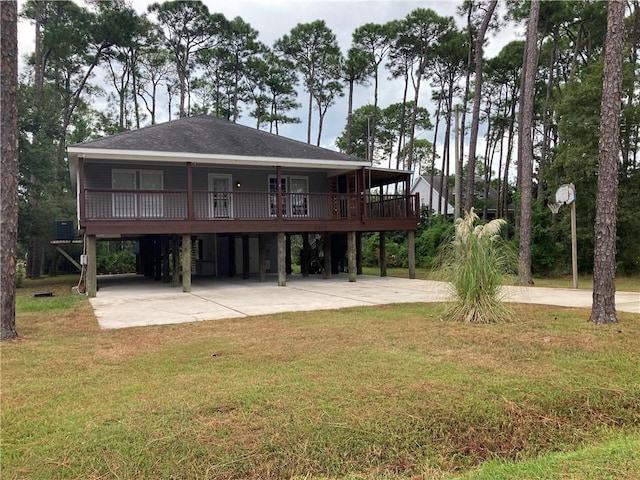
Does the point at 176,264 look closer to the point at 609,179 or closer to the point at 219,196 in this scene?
the point at 219,196

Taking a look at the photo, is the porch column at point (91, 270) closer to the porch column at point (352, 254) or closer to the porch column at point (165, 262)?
the porch column at point (165, 262)

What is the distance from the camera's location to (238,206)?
1508 cm

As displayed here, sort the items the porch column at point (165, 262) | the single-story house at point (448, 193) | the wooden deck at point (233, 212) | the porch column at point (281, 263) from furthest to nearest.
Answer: the single-story house at point (448, 193)
the porch column at point (165, 262)
the porch column at point (281, 263)
the wooden deck at point (233, 212)

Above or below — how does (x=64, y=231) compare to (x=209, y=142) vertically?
below

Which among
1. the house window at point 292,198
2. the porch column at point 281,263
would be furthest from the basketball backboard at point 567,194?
the house window at point 292,198

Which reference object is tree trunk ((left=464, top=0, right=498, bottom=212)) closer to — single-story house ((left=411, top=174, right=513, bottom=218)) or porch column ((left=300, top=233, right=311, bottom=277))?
porch column ((left=300, top=233, right=311, bottom=277))

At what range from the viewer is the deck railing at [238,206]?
13.2 meters

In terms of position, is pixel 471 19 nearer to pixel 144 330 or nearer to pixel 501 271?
pixel 501 271

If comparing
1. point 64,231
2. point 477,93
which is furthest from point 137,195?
point 477,93

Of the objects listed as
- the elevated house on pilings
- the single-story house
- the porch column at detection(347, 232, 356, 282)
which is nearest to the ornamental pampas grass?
the elevated house on pilings

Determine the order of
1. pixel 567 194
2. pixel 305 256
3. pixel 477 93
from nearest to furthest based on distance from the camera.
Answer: pixel 567 194, pixel 305 256, pixel 477 93

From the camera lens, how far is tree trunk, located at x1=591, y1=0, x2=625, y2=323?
240 inches

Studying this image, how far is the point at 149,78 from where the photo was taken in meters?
33.5

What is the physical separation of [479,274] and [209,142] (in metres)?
10.6
